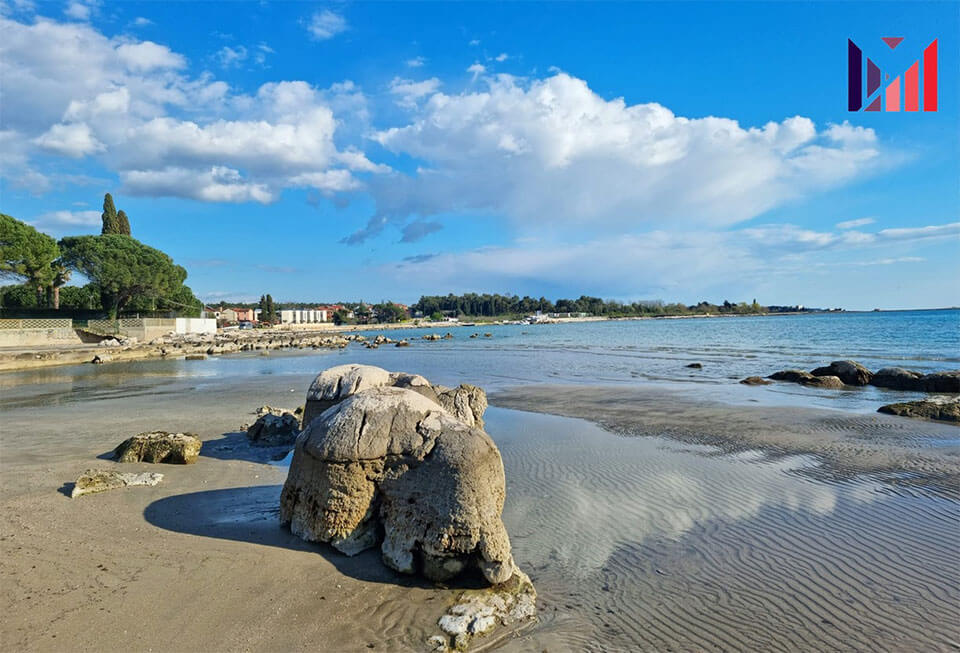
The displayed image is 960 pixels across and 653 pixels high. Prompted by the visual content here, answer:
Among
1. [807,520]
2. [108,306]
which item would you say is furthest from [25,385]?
[108,306]

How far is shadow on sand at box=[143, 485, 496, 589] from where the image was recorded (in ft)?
20.1

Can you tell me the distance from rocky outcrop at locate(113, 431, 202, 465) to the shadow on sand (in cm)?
210

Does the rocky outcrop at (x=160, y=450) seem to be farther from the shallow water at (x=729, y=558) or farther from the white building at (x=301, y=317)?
the white building at (x=301, y=317)

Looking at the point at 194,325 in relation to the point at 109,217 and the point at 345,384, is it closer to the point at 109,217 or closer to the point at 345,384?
the point at 109,217

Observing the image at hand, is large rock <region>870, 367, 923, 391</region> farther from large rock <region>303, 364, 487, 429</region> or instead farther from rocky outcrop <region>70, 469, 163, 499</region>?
rocky outcrop <region>70, 469, 163, 499</region>

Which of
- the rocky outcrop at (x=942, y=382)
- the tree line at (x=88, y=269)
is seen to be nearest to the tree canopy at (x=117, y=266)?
the tree line at (x=88, y=269)

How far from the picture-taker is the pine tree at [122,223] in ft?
263

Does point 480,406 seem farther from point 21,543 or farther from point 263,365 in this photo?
point 263,365

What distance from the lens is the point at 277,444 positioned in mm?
12688

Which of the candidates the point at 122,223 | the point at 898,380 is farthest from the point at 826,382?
the point at 122,223

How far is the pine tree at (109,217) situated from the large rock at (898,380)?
301 feet

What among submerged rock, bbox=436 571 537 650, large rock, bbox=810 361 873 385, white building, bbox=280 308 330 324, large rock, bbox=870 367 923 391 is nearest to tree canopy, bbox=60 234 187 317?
large rock, bbox=810 361 873 385

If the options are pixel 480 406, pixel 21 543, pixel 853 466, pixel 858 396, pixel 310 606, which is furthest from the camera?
pixel 858 396

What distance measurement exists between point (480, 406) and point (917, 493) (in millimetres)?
9459
